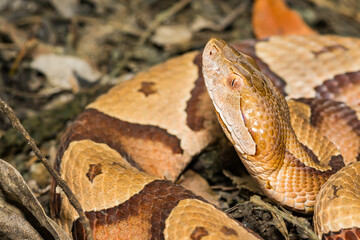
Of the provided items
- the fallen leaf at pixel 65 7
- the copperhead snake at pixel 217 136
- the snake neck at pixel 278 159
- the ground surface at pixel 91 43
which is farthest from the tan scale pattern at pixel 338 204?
the fallen leaf at pixel 65 7

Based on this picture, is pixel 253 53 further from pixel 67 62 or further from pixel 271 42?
pixel 67 62

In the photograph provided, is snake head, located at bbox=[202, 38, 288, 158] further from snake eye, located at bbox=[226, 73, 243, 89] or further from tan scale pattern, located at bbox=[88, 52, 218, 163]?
tan scale pattern, located at bbox=[88, 52, 218, 163]

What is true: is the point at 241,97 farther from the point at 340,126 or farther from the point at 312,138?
the point at 340,126

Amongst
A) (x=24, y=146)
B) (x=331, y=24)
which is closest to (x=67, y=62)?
(x=24, y=146)

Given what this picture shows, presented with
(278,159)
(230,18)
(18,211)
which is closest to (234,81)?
(278,159)

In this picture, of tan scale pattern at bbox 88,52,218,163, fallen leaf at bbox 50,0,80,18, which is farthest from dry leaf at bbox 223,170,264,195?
fallen leaf at bbox 50,0,80,18

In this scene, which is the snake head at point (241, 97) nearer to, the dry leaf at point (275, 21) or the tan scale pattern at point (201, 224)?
the tan scale pattern at point (201, 224)
